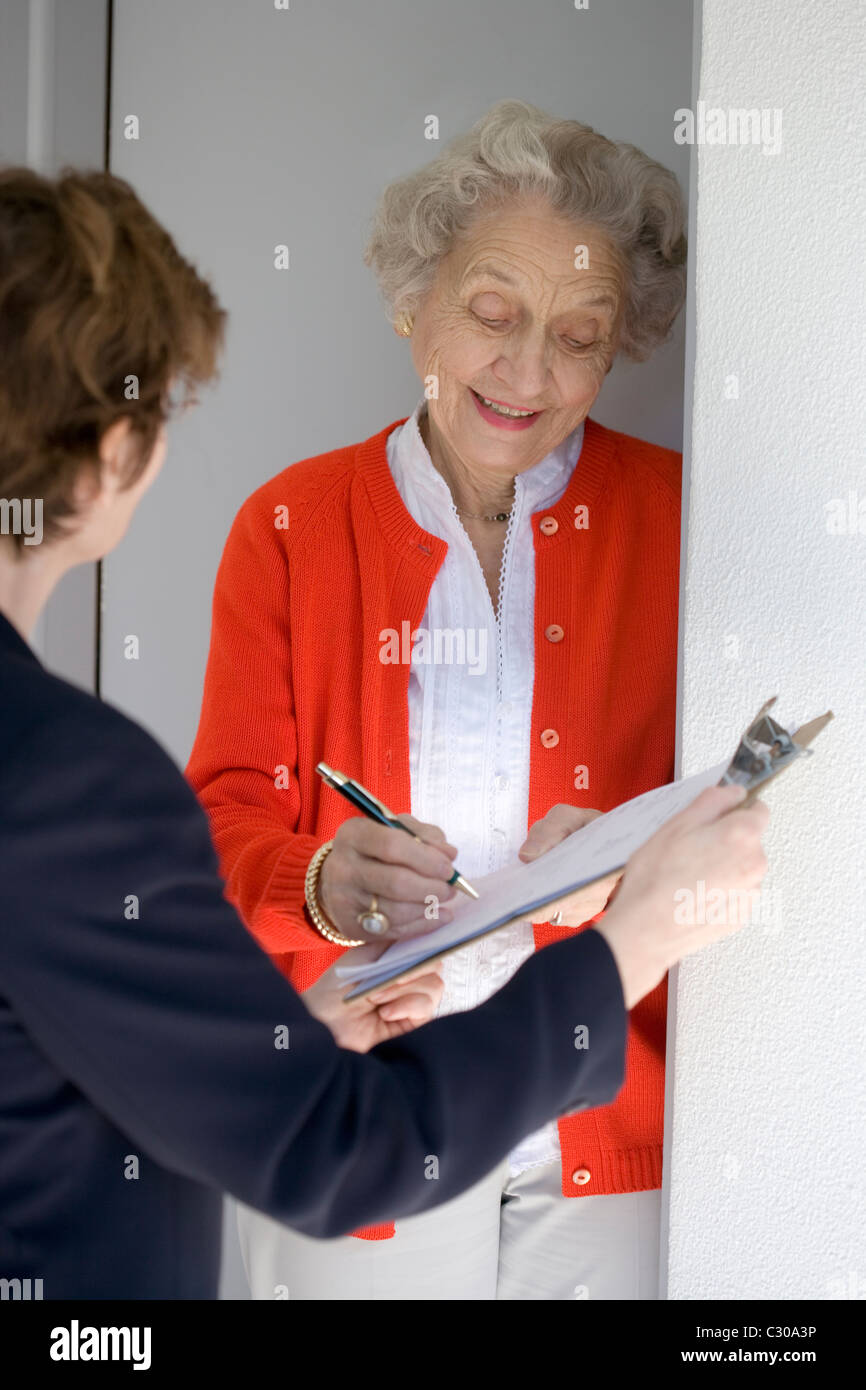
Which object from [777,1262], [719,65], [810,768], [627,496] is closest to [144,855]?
[810,768]

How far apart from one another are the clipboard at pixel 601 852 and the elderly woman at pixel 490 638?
42cm

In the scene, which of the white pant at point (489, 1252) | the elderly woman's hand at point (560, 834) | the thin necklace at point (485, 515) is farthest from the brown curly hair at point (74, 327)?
the white pant at point (489, 1252)

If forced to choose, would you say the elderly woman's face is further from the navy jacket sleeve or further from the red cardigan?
the navy jacket sleeve

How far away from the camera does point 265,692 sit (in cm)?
157

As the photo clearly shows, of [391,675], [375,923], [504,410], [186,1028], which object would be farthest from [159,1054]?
[504,410]

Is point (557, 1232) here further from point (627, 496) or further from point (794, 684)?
point (627, 496)

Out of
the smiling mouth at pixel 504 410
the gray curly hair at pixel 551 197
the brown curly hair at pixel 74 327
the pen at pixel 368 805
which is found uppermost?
the gray curly hair at pixel 551 197

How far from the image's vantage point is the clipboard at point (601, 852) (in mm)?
920

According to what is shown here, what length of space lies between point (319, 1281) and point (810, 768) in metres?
0.82

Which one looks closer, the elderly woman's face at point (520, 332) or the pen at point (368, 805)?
the pen at point (368, 805)

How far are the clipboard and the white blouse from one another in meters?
0.43

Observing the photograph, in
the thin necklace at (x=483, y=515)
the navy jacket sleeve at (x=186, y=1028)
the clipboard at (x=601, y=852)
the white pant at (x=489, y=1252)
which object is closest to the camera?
the navy jacket sleeve at (x=186, y=1028)

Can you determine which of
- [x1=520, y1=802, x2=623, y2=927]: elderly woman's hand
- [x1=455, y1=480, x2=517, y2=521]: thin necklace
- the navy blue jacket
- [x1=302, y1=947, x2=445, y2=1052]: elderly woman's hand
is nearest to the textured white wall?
[x1=520, y1=802, x2=623, y2=927]: elderly woman's hand

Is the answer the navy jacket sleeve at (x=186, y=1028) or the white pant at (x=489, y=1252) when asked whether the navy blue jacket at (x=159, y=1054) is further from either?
the white pant at (x=489, y=1252)
